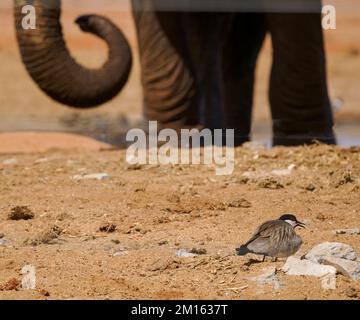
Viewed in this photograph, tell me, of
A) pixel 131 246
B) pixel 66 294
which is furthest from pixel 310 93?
pixel 66 294

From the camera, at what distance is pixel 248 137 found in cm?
1116

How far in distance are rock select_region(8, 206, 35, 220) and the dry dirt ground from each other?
43mm

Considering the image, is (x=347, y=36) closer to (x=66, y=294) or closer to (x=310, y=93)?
(x=310, y=93)

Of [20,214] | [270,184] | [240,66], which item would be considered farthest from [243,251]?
[240,66]

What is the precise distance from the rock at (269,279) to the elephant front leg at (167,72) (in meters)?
4.50

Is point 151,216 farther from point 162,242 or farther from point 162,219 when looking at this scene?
point 162,242

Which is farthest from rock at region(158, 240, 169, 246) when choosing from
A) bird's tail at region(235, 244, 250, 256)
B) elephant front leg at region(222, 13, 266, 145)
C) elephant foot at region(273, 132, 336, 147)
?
elephant front leg at region(222, 13, 266, 145)

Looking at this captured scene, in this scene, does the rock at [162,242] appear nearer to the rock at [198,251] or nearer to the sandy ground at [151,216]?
the sandy ground at [151,216]

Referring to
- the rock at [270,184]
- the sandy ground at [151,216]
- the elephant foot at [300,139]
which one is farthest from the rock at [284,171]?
the elephant foot at [300,139]

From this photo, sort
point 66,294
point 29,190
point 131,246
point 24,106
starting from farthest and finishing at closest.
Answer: point 24,106, point 29,190, point 131,246, point 66,294

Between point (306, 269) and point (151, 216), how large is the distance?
131 cm

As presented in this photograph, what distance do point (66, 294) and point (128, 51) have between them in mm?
4611

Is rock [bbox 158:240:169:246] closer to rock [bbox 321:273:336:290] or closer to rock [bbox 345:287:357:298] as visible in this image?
rock [bbox 321:273:336:290]

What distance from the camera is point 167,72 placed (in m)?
10.2
